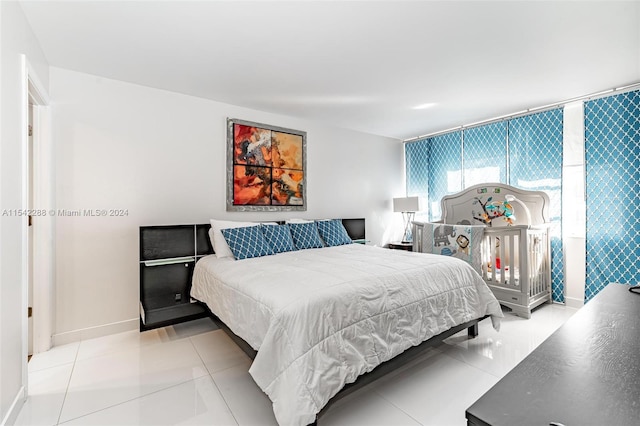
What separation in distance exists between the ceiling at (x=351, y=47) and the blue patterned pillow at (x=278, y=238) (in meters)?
1.52

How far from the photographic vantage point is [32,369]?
2.22 meters

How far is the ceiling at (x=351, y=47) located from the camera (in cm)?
194

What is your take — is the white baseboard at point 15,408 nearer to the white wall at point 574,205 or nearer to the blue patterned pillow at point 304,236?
the blue patterned pillow at point 304,236

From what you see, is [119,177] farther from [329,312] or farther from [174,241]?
[329,312]

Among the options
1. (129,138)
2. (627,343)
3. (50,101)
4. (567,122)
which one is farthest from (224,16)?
(567,122)

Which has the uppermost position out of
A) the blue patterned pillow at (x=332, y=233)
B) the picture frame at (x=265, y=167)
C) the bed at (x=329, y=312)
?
the picture frame at (x=265, y=167)

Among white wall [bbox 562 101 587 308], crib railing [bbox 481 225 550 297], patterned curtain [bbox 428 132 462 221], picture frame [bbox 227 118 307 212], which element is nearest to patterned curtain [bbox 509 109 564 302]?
white wall [bbox 562 101 587 308]

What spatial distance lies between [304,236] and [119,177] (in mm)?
2013

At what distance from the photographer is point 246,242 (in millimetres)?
2902

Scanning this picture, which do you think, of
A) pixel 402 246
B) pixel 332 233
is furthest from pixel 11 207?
pixel 402 246

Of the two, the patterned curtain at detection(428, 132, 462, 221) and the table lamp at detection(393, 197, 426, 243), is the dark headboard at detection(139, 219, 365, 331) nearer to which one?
the table lamp at detection(393, 197, 426, 243)

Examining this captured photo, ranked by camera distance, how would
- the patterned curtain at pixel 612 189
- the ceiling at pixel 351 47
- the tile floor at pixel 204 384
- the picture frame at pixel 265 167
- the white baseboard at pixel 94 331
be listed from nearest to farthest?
the tile floor at pixel 204 384 → the ceiling at pixel 351 47 → the white baseboard at pixel 94 331 → the patterned curtain at pixel 612 189 → the picture frame at pixel 265 167

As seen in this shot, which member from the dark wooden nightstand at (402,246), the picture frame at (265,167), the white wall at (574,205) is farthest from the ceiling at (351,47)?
the dark wooden nightstand at (402,246)

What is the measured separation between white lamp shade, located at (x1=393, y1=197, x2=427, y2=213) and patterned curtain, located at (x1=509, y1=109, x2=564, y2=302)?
1.29 meters
